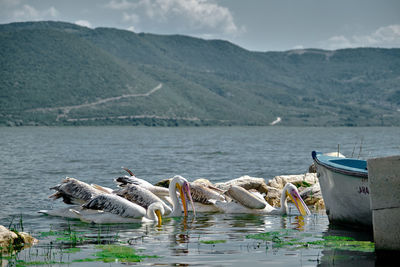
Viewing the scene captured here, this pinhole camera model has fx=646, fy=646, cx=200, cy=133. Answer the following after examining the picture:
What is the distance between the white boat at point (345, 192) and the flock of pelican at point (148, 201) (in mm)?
1942

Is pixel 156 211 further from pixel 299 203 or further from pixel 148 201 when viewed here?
pixel 299 203

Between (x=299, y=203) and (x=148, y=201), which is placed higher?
(x=148, y=201)

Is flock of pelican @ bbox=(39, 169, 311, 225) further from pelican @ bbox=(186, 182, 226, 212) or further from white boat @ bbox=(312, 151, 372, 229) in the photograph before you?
white boat @ bbox=(312, 151, 372, 229)

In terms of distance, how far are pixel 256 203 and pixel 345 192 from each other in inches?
125

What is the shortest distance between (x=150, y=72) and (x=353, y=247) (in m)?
188

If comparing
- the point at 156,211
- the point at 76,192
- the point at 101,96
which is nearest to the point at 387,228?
the point at 156,211

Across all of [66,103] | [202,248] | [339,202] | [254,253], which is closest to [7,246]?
[202,248]

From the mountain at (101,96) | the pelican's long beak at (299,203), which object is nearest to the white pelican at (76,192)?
the pelican's long beak at (299,203)

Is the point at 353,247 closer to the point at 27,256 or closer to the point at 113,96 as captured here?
the point at 27,256

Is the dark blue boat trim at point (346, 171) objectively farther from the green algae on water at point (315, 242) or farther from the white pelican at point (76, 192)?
the white pelican at point (76, 192)

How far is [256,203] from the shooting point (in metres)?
14.1

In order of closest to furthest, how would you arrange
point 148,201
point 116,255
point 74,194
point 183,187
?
point 116,255
point 148,201
point 74,194
point 183,187

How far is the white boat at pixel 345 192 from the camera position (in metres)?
10.7

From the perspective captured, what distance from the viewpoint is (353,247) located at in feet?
31.2
